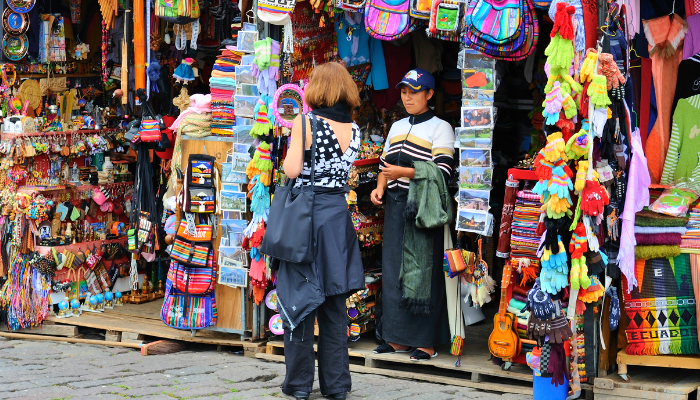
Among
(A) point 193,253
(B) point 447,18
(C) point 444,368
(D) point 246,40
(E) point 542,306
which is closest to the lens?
(E) point 542,306

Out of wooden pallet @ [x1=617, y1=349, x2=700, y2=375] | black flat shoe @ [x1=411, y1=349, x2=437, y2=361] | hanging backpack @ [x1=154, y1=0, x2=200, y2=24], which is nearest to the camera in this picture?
wooden pallet @ [x1=617, y1=349, x2=700, y2=375]

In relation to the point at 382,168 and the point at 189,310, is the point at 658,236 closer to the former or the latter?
the point at 382,168

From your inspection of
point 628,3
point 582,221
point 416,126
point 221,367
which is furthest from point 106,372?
point 628,3

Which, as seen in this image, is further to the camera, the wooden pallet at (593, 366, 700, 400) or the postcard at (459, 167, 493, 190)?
the postcard at (459, 167, 493, 190)

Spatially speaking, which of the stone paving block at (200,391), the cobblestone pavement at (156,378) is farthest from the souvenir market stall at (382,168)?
the stone paving block at (200,391)

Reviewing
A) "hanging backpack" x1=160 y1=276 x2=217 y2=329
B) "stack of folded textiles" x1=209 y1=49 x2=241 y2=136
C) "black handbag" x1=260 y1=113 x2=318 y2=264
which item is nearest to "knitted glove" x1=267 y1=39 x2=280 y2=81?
"stack of folded textiles" x1=209 y1=49 x2=241 y2=136

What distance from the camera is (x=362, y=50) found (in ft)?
22.0

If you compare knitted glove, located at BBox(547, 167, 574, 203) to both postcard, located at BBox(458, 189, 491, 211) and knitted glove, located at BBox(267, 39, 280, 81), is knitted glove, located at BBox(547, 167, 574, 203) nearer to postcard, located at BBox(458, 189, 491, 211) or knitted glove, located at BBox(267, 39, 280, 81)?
postcard, located at BBox(458, 189, 491, 211)

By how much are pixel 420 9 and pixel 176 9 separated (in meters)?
2.25

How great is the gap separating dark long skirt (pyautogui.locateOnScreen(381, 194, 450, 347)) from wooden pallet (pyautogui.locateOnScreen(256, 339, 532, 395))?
15 cm

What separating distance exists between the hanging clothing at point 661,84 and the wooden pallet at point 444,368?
173 cm

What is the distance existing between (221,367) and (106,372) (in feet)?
2.65

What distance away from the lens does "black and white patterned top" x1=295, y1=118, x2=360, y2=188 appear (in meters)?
4.84

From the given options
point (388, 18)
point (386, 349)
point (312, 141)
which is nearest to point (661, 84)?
point (388, 18)
